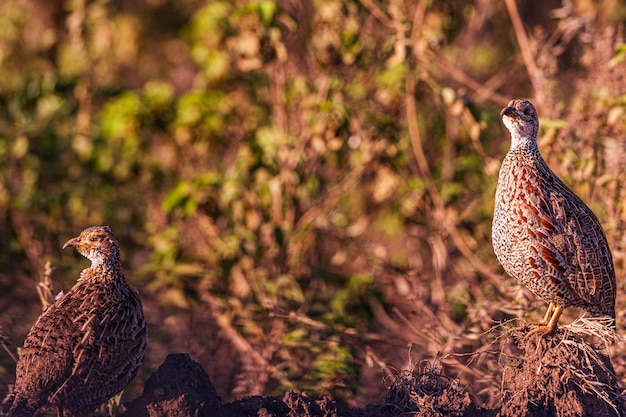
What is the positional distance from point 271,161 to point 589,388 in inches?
199

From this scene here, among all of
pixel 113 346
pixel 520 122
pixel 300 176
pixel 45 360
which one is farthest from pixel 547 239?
pixel 300 176

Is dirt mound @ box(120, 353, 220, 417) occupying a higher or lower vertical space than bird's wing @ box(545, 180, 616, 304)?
lower

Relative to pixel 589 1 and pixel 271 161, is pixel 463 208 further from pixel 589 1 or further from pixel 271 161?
pixel 589 1

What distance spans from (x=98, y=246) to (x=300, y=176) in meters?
4.44

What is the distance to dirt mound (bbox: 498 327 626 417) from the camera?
6324 mm

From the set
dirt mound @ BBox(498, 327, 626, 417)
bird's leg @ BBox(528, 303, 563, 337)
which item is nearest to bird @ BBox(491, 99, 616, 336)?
bird's leg @ BBox(528, 303, 563, 337)

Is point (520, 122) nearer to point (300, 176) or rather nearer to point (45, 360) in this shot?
point (45, 360)

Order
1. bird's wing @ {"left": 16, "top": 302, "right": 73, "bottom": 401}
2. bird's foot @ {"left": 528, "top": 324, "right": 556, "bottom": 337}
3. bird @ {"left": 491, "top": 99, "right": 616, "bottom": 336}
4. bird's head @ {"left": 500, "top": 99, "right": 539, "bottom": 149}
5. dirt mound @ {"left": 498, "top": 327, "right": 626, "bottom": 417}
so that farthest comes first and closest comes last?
bird's head @ {"left": 500, "top": 99, "right": 539, "bottom": 149} < bird's foot @ {"left": 528, "top": 324, "right": 556, "bottom": 337} < bird @ {"left": 491, "top": 99, "right": 616, "bottom": 336} < dirt mound @ {"left": 498, "top": 327, "right": 626, "bottom": 417} < bird's wing @ {"left": 16, "top": 302, "right": 73, "bottom": 401}

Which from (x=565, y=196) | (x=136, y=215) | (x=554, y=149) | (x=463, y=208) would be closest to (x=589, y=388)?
(x=565, y=196)

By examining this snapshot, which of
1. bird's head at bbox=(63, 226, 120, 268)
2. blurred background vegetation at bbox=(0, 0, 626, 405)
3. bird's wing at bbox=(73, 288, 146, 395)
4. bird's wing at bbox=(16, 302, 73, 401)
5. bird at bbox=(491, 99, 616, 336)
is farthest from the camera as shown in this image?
blurred background vegetation at bbox=(0, 0, 626, 405)

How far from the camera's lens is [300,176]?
434 inches

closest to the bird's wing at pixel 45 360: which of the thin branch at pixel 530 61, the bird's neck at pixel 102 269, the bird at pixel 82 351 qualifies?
the bird at pixel 82 351

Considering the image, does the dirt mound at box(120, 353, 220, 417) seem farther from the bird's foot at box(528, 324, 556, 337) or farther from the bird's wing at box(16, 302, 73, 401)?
the bird's foot at box(528, 324, 556, 337)

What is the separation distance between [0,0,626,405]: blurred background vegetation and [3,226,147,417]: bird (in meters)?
2.03
